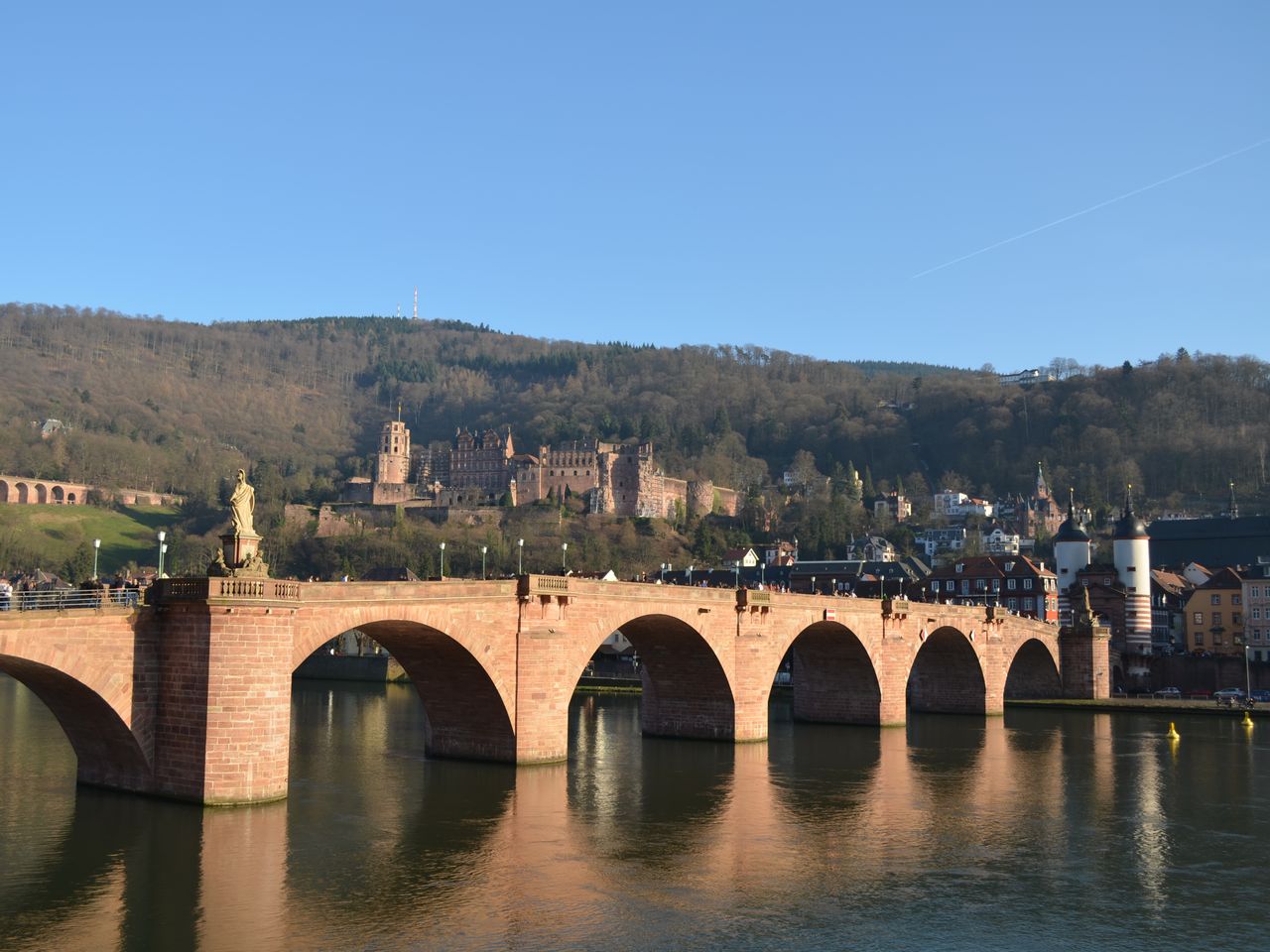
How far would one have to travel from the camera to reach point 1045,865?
30391mm

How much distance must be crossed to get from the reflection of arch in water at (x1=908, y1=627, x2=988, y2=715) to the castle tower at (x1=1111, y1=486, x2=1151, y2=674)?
82.5 feet

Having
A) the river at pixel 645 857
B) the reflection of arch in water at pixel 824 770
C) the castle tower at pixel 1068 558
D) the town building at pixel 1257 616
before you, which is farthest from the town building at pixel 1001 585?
the river at pixel 645 857

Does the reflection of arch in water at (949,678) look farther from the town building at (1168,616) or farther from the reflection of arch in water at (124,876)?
the reflection of arch in water at (124,876)

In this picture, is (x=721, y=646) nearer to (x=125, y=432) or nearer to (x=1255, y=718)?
(x=1255, y=718)

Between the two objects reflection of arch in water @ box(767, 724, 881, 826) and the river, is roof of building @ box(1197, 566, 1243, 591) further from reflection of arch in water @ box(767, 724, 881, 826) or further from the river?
the river

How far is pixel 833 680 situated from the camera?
6425cm

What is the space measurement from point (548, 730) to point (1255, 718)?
4839 centimetres

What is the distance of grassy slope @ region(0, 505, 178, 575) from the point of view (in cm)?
13550

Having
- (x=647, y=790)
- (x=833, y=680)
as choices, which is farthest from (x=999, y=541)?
(x=647, y=790)

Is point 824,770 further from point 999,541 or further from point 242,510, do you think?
point 999,541

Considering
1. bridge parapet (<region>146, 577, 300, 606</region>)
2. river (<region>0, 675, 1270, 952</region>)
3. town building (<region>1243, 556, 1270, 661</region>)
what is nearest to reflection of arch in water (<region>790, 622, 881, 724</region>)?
river (<region>0, 675, 1270, 952</region>)

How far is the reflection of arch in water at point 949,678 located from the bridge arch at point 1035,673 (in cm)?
1104

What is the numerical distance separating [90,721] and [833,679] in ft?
133

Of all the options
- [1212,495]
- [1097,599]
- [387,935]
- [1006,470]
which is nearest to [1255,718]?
[1097,599]
